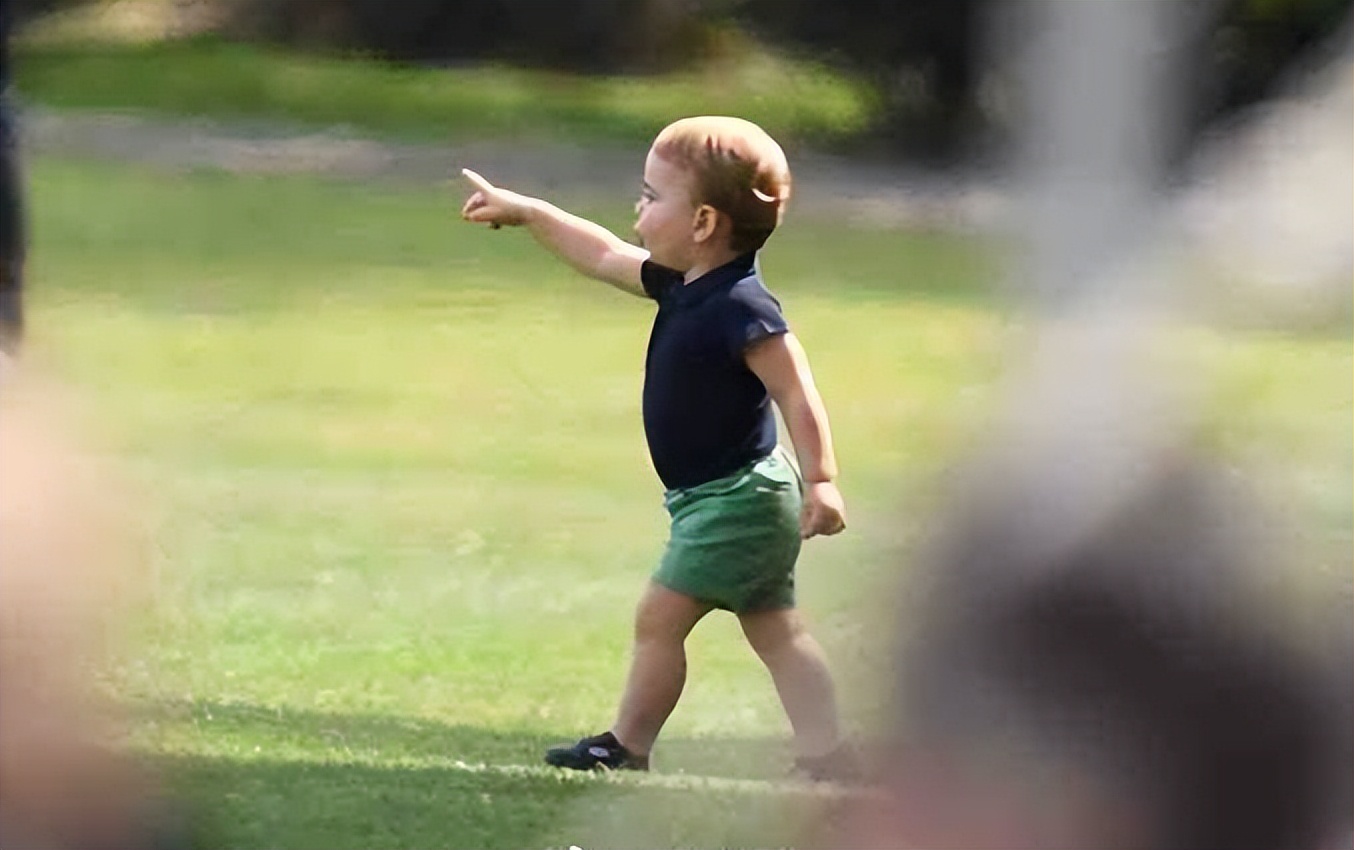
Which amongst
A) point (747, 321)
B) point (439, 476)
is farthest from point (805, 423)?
point (439, 476)

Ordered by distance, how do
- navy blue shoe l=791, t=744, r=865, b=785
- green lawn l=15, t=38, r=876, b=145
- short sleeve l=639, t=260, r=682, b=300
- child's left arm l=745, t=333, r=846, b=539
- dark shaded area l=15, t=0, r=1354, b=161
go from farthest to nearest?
green lawn l=15, t=38, r=876, b=145 < short sleeve l=639, t=260, r=682, b=300 < child's left arm l=745, t=333, r=846, b=539 < navy blue shoe l=791, t=744, r=865, b=785 < dark shaded area l=15, t=0, r=1354, b=161

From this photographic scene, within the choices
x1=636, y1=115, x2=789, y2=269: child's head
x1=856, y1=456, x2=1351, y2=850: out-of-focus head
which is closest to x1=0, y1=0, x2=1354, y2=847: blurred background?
x1=856, y1=456, x2=1351, y2=850: out-of-focus head

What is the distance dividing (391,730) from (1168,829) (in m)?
1.74

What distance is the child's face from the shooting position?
1965 millimetres

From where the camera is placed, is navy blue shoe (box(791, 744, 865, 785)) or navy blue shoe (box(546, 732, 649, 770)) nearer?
navy blue shoe (box(791, 744, 865, 785))

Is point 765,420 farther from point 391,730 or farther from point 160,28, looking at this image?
point 160,28

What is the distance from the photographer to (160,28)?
3.24 m

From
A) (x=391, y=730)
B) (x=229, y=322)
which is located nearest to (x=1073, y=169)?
(x=391, y=730)

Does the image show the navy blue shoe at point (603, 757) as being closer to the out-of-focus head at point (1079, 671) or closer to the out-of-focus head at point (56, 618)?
the out-of-focus head at point (56, 618)

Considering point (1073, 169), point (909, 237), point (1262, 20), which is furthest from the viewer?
point (909, 237)

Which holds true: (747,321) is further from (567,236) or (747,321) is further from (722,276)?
(567,236)

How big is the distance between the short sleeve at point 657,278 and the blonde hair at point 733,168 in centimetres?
7

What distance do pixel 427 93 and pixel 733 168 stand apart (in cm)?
281

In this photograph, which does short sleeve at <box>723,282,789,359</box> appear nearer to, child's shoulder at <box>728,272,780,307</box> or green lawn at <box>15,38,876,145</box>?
child's shoulder at <box>728,272,780,307</box>
